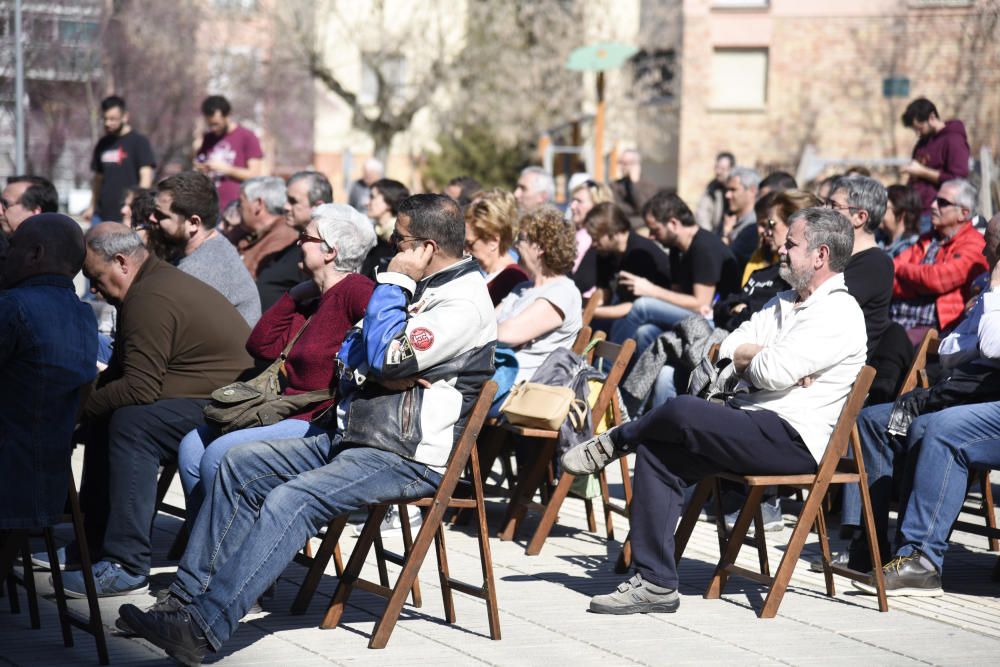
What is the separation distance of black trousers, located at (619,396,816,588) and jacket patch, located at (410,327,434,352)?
102cm

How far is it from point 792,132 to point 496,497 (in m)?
29.0

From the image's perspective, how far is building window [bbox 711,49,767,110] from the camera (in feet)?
118

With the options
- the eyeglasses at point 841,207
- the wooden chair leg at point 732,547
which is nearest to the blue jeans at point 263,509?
the wooden chair leg at point 732,547

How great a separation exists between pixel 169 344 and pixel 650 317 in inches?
148

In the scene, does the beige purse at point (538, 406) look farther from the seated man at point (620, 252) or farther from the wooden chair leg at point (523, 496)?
the seated man at point (620, 252)

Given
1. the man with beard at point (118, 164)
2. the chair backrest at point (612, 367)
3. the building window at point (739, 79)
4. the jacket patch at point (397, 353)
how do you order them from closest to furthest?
1. the jacket patch at point (397, 353)
2. the chair backrest at point (612, 367)
3. the man with beard at point (118, 164)
4. the building window at point (739, 79)

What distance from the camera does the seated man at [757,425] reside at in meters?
5.40

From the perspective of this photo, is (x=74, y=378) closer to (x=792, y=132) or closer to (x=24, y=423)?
(x=24, y=423)

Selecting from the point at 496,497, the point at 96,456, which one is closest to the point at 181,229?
the point at 96,456

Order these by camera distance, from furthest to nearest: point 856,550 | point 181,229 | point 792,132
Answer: point 792,132 < point 181,229 < point 856,550

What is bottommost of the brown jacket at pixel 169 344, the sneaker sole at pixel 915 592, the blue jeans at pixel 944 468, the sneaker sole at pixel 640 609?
the sneaker sole at pixel 915 592

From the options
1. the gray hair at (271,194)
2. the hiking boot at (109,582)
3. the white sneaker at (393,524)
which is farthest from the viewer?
the gray hair at (271,194)

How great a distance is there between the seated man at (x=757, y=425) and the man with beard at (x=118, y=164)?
871cm

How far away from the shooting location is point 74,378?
191 inches
